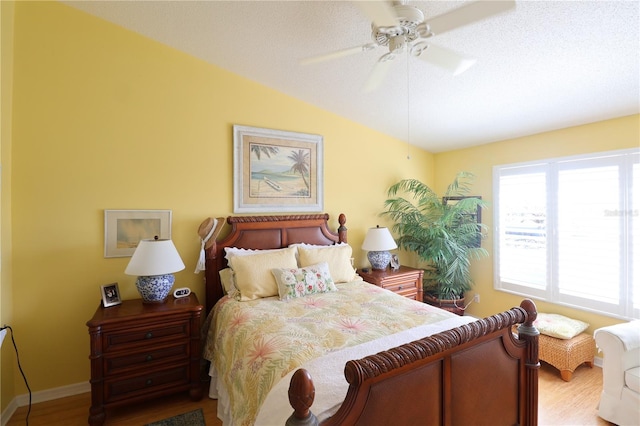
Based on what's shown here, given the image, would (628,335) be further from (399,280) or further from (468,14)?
(468,14)

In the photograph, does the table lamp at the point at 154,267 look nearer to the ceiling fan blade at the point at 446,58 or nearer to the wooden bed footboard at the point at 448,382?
the wooden bed footboard at the point at 448,382

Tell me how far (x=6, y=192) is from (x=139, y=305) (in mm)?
1241

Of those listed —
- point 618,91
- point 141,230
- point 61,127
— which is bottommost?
point 141,230

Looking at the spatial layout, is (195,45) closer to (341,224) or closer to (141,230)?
(141,230)

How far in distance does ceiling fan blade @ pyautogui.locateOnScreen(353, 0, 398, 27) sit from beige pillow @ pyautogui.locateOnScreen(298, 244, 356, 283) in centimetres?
199

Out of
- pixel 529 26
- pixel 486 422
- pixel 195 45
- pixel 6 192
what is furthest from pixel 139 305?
pixel 529 26

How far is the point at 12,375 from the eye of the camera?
2.33m

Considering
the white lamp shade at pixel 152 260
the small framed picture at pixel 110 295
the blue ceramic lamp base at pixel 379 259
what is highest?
the white lamp shade at pixel 152 260

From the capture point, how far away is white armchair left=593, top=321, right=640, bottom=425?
6.75ft

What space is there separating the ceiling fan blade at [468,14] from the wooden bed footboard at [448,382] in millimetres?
1467

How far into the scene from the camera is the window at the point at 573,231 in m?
2.78

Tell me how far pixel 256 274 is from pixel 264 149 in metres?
1.35

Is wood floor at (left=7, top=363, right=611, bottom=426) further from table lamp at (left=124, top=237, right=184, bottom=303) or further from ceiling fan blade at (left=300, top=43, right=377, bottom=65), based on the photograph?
ceiling fan blade at (left=300, top=43, right=377, bottom=65)

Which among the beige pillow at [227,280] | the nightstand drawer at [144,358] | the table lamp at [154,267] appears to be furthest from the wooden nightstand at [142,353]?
the beige pillow at [227,280]
